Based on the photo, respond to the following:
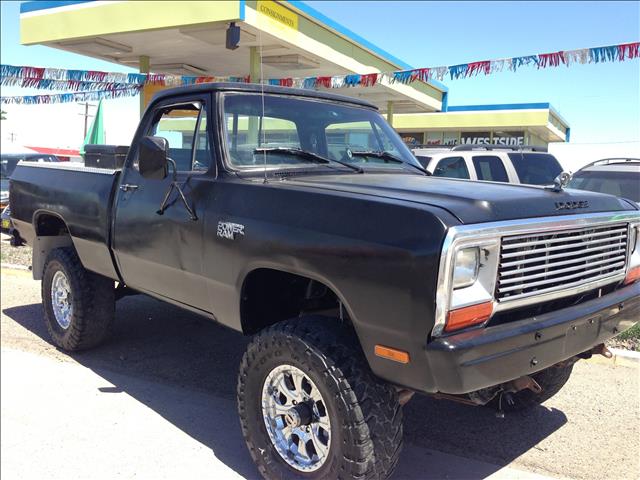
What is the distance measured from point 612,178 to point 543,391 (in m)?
4.96

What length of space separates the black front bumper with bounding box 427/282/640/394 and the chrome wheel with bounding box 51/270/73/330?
3.81m

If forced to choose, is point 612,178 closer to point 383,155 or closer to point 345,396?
point 383,155

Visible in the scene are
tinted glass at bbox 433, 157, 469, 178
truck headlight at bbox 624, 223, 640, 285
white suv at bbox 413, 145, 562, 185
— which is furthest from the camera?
tinted glass at bbox 433, 157, 469, 178

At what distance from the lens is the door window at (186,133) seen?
3.65m

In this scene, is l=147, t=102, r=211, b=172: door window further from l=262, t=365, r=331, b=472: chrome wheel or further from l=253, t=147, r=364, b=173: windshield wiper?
l=262, t=365, r=331, b=472: chrome wheel

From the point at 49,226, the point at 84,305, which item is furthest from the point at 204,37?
the point at 84,305

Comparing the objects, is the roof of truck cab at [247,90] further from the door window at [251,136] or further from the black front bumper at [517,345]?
the black front bumper at [517,345]

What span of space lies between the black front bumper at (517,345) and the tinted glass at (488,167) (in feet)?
19.6

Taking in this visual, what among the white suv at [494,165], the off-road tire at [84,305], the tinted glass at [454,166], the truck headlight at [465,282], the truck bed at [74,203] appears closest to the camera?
the truck headlight at [465,282]

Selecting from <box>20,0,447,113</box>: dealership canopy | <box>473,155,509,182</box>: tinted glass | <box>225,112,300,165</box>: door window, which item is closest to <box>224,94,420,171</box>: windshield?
<box>225,112,300,165</box>: door window

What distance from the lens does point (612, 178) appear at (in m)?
7.69

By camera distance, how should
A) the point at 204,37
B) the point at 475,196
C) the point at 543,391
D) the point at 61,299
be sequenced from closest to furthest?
1. the point at 475,196
2. the point at 543,391
3. the point at 61,299
4. the point at 204,37

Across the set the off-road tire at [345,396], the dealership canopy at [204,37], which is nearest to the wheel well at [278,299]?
the off-road tire at [345,396]

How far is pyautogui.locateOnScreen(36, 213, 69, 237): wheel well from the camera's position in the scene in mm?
5348
